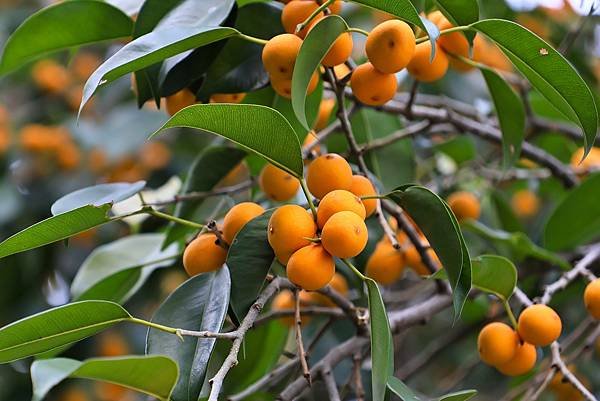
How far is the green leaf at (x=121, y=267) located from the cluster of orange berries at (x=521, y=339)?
412 millimetres

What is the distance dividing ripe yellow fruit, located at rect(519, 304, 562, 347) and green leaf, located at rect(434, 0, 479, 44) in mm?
299

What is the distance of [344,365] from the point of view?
4.27 ft

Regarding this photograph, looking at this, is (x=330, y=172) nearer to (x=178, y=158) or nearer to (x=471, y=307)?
(x=471, y=307)

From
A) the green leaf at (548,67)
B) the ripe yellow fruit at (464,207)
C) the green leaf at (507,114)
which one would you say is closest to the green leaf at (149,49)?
the green leaf at (548,67)

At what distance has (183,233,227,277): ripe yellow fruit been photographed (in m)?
0.82

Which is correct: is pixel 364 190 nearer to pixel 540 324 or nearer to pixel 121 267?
pixel 540 324

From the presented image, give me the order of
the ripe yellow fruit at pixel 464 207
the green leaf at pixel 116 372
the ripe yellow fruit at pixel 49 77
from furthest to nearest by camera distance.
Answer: the ripe yellow fruit at pixel 49 77, the ripe yellow fruit at pixel 464 207, the green leaf at pixel 116 372

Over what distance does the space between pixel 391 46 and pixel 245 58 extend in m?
0.21

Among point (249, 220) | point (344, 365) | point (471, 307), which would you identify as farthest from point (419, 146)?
point (249, 220)

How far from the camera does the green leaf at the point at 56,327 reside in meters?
0.67

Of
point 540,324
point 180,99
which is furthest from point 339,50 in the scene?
point 540,324

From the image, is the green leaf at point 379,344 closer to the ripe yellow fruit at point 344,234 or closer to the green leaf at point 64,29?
the ripe yellow fruit at point 344,234

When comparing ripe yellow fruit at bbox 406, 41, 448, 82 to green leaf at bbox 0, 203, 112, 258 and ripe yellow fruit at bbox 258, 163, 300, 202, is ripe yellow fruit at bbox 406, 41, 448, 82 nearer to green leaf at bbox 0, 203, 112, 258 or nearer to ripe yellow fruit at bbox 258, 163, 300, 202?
ripe yellow fruit at bbox 258, 163, 300, 202

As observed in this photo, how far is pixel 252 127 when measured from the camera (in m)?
0.73
